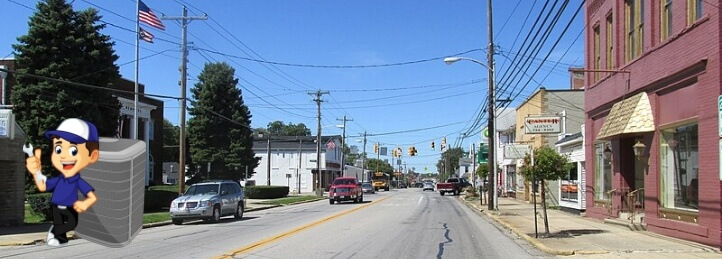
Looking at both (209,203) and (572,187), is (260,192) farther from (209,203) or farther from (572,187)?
(572,187)

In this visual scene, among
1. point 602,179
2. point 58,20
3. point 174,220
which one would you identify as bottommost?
point 174,220

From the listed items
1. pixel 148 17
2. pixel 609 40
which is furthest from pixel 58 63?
pixel 609 40

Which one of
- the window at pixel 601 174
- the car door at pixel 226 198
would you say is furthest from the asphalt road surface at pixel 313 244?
the window at pixel 601 174

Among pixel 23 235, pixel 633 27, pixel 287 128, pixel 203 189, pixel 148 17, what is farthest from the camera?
pixel 287 128

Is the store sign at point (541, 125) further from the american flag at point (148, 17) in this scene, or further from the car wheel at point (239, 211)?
the american flag at point (148, 17)

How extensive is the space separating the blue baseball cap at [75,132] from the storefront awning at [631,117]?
1667 centimetres

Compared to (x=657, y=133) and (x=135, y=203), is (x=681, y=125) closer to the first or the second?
(x=657, y=133)

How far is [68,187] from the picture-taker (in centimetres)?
336

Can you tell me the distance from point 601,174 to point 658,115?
A: 21.8 feet

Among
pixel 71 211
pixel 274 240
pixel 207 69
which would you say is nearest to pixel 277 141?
pixel 207 69

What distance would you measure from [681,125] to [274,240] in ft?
35.2

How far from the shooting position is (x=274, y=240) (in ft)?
52.5

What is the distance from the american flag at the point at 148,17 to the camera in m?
29.1

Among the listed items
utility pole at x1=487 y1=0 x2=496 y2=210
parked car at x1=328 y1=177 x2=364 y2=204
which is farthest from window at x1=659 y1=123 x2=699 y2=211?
parked car at x1=328 y1=177 x2=364 y2=204
